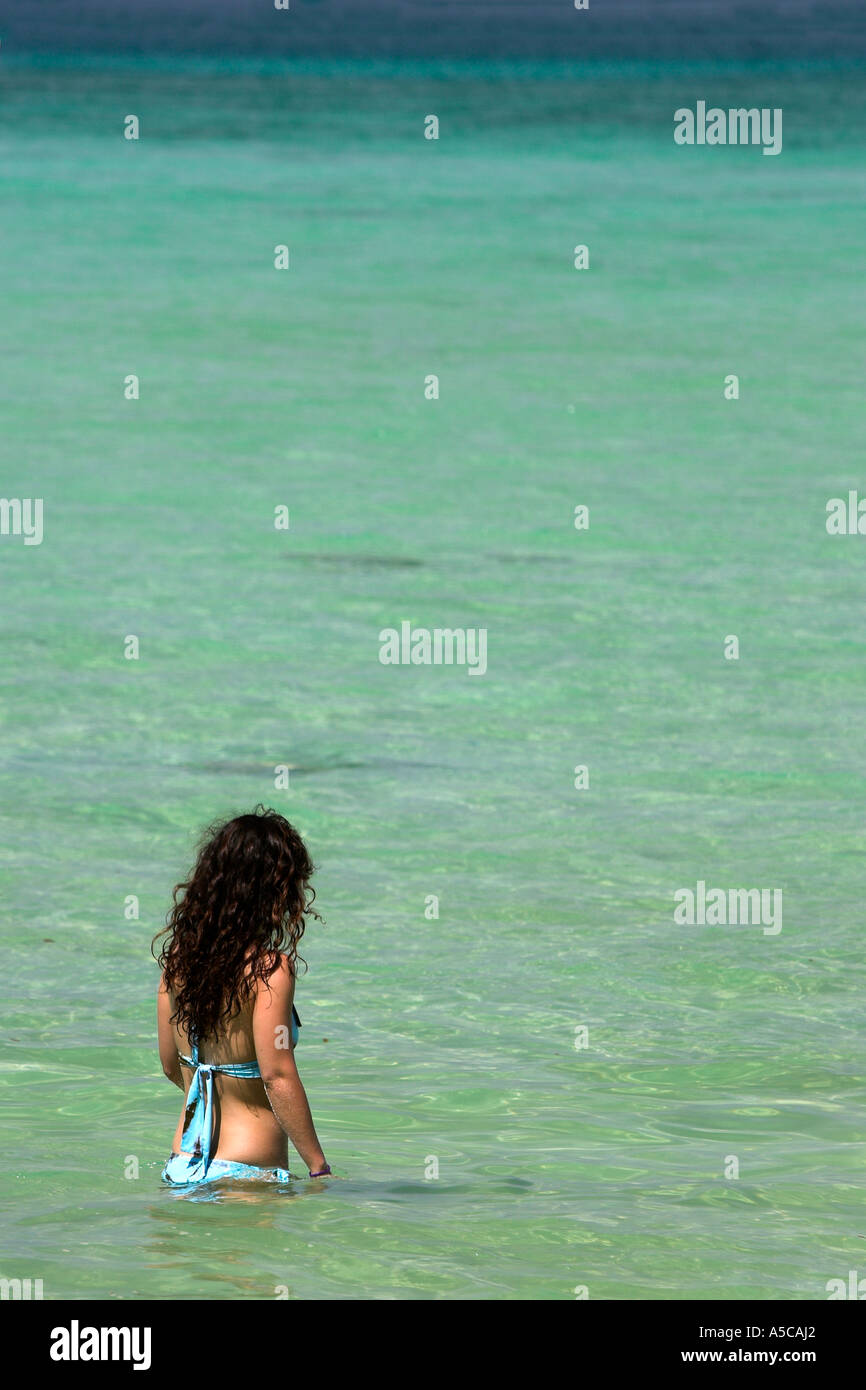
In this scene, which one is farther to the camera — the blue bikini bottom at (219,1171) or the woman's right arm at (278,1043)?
the blue bikini bottom at (219,1171)

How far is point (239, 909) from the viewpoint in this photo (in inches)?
221

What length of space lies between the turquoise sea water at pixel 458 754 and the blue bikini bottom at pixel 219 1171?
55 mm

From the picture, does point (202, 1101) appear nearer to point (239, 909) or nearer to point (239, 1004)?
point (239, 1004)

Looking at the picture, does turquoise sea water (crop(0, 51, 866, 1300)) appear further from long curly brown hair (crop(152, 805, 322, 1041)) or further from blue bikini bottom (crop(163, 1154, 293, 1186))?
long curly brown hair (crop(152, 805, 322, 1041))

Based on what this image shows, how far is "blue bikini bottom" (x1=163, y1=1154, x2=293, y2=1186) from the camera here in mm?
→ 5785

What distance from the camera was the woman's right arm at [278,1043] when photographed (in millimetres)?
5594

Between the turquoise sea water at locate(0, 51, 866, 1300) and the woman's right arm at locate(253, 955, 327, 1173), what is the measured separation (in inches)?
11.2

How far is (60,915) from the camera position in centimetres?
897

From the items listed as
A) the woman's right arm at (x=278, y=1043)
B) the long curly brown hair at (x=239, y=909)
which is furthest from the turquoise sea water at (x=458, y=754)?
the long curly brown hair at (x=239, y=909)

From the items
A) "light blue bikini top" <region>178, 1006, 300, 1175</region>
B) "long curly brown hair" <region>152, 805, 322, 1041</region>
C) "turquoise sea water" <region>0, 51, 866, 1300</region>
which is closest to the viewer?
"long curly brown hair" <region>152, 805, 322, 1041</region>

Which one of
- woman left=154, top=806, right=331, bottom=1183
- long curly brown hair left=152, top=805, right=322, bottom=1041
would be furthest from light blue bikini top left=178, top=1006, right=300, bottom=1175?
long curly brown hair left=152, top=805, right=322, bottom=1041

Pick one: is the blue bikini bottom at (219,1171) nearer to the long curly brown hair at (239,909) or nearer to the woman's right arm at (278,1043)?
the woman's right arm at (278,1043)

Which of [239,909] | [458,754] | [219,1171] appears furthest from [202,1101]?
[458,754]

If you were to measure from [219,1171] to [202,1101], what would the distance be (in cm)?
19
